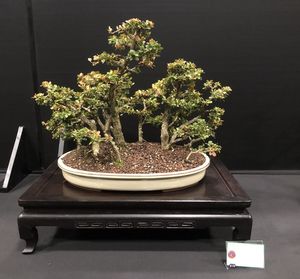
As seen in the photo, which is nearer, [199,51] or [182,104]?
[182,104]

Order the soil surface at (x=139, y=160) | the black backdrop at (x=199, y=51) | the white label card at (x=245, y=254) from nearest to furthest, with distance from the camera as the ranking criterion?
the white label card at (x=245, y=254), the soil surface at (x=139, y=160), the black backdrop at (x=199, y=51)

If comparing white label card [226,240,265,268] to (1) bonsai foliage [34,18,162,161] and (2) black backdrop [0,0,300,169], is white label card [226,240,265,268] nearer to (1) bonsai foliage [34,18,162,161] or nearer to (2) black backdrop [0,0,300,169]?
(1) bonsai foliage [34,18,162,161]

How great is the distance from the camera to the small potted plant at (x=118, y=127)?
1.18 metres

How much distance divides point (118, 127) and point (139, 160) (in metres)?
0.17

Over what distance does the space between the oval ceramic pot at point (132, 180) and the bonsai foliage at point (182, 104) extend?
14cm

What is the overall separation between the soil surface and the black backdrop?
568 mm

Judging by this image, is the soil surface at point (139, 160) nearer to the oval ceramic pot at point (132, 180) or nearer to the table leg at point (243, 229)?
the oval ceramic pot at point (132, 180)

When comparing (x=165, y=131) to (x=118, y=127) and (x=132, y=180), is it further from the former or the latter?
(x=132, y=180)

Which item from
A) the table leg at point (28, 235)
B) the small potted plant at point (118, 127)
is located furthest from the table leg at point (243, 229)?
the table leg at point (28, 235)

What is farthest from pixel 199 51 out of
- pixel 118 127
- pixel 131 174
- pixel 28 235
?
pixel 28 235

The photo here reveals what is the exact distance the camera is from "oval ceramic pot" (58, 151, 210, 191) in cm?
117

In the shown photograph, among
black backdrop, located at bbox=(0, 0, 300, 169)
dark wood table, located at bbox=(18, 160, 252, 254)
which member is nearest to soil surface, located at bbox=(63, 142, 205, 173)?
dark wood table, located at bbox=(18, 160, 252, 254)

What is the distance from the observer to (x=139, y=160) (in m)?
1.29

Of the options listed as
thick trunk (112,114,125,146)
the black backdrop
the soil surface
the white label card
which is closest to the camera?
the white label card
